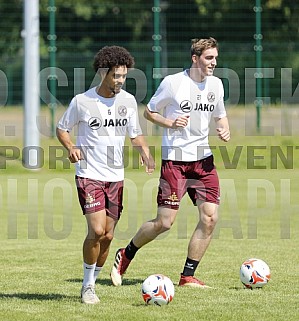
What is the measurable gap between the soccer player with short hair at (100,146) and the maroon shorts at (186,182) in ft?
2.70

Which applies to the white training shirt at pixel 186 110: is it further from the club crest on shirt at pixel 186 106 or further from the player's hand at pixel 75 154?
the player's hand at pixel 75 154

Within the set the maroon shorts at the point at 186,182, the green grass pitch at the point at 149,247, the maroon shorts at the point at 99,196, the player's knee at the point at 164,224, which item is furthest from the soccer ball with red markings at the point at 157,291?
the maroon shorts at the point at 186,182

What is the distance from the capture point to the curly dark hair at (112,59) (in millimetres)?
7859

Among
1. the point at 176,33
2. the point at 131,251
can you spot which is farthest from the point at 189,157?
the point at 176,33

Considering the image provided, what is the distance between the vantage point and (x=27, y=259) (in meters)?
10.5

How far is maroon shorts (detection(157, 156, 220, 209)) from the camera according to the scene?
29.1ft

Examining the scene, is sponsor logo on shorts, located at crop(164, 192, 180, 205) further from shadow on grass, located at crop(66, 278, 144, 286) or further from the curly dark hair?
the curly dark hair

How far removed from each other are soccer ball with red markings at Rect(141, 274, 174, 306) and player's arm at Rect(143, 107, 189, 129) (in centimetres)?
159

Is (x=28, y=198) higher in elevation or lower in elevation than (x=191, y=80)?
lower

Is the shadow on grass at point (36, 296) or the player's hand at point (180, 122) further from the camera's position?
the player's hand at point (180, 122)

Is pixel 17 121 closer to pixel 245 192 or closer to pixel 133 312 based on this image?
pixel 245 192

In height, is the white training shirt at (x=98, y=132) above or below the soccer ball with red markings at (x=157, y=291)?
above

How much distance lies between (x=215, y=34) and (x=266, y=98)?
7.43ft

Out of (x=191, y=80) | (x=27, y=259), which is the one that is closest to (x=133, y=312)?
(x=191, y=80)
